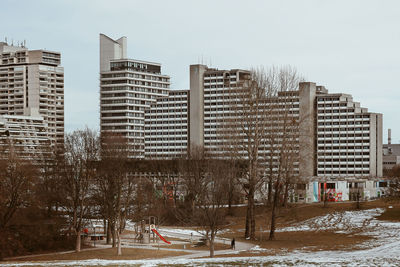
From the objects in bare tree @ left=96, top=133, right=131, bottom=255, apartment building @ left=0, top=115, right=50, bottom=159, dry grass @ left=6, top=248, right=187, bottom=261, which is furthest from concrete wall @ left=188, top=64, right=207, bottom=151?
dry grass @ left=6, top=248, right=187, bottom=261

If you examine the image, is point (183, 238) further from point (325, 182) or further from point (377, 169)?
point (377, 169)

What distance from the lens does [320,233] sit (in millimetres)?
65500

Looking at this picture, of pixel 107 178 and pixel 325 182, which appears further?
pixel 325 182

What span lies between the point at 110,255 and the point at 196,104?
146 meters

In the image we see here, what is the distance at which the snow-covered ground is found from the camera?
32156 millimetres

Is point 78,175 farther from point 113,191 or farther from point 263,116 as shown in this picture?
point 263,116

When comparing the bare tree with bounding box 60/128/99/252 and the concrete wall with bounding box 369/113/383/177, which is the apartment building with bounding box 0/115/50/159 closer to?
the concrete wall with bounding box 369/113/383/177

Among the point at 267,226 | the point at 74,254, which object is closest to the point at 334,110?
the point at 267,226

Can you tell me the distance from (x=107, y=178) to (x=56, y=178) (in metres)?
14.9

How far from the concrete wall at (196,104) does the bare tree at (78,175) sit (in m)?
126

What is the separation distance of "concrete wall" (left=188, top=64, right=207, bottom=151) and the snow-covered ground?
113m

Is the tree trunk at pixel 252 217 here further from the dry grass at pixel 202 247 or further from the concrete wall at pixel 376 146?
the concrete wall at pixel 376 146

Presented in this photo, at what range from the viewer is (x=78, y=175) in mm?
62156

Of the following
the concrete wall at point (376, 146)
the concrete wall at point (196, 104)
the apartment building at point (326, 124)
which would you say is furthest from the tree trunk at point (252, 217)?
the concrete wall at point (376, 146)
